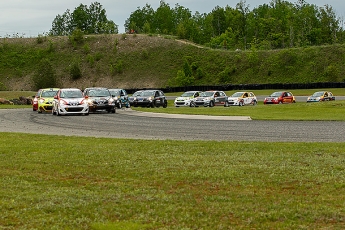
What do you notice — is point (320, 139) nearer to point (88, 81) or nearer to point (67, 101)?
point (67, 101)

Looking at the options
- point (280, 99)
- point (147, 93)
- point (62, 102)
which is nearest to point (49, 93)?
point (62, 102)

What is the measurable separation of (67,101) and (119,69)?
69970 mm

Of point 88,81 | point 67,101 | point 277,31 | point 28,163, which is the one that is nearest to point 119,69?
point 88,81

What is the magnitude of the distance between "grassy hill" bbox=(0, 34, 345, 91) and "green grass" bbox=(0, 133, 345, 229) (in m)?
76.8

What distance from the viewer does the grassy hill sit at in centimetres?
9281

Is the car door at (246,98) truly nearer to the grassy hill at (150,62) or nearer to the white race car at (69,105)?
the white race car at (69,105)

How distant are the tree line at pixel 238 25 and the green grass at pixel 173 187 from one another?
89285mm

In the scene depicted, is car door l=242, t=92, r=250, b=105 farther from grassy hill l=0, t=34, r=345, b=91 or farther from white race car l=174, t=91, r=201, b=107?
grassy hill l=0, t=34, r=345, b=91

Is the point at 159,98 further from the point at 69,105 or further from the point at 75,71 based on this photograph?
the point at 75,71

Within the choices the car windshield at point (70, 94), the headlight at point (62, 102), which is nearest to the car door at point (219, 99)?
the car windshield at point (70, 94)

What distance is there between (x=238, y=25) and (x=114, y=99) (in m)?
105

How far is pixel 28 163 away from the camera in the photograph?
1169 cm

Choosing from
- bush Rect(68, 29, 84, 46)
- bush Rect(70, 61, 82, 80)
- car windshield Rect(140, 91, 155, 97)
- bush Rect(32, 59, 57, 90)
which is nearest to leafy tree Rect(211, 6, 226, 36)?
bush Rect(68, 29, 84, 46)

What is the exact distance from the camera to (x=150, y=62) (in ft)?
342
